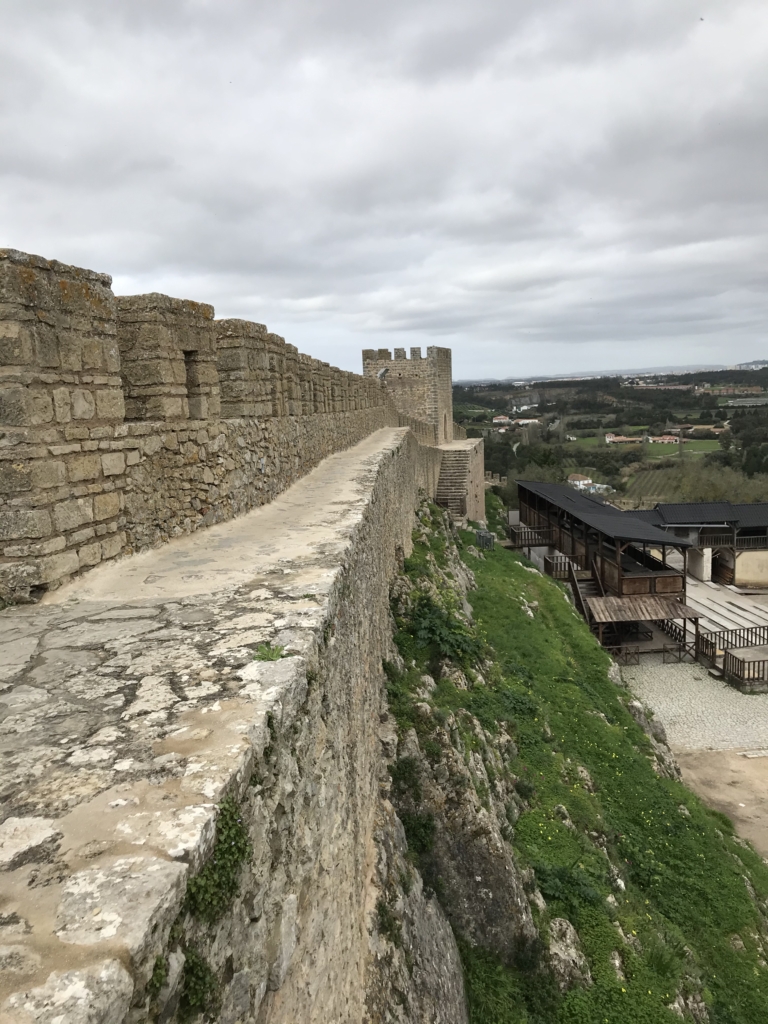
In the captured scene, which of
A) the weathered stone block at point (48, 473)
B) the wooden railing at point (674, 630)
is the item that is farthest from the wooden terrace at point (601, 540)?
the weathered stone block at point (48, 473)

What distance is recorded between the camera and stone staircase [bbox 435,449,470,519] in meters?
22.1

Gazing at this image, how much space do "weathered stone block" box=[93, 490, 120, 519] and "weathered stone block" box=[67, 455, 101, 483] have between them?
14 centimetres

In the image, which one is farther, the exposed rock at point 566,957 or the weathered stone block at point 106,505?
the exposed rock at point 566,957

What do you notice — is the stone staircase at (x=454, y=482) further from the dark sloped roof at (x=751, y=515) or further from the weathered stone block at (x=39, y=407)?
the weathered stone block at (x=39, y=407)

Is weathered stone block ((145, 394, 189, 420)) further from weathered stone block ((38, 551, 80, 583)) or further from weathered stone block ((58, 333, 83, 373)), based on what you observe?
weathered stone block ((38, 551, 80, 583))

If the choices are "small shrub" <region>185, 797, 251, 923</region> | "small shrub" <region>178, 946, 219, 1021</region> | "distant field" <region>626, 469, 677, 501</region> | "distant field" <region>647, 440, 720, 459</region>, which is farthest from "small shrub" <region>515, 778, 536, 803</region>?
"distant field" <region>647, 440, 720, 459</region>

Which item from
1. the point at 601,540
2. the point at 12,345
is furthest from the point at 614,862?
the point at 601,540

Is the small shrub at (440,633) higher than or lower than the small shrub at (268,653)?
lower

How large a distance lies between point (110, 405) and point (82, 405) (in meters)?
0.27

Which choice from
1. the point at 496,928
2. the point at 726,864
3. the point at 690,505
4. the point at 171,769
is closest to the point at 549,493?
the point at 690,505

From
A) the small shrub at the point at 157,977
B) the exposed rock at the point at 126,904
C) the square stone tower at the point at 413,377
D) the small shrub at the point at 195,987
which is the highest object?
the square stone tower at the point at 413,377

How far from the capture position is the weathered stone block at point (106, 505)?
3.90m

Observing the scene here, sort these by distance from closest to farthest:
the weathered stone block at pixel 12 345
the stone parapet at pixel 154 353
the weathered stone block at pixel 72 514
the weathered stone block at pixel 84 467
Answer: the weathered stone block at pixel 12 345, the weathered stone block at pixel 72 514, the weathered stone block at pixel 84 467, the stone parapet at pixel 154 353

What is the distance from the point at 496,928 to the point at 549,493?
864 inches
